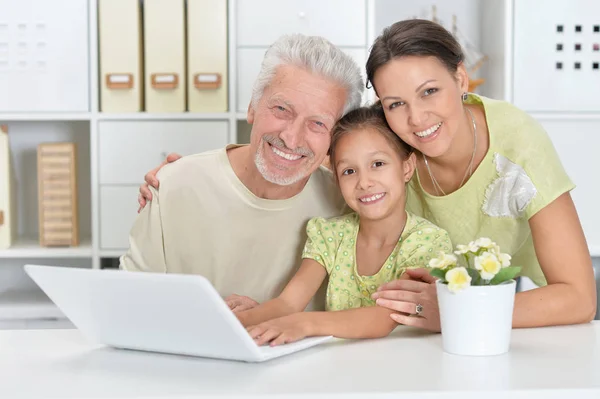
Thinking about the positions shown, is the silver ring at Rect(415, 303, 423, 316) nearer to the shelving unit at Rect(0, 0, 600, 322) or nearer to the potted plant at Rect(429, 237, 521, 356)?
the potted plant at Rect(429, 237, 521, 356)

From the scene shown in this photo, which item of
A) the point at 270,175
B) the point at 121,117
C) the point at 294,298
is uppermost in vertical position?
the point at 121,117

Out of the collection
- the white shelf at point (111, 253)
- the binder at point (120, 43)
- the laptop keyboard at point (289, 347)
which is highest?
the binder at point (120, 43)

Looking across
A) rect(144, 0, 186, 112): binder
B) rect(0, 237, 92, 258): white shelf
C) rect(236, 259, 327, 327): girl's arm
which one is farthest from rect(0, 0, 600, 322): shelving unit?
rect(236, 259, 327, 327): girl's arm

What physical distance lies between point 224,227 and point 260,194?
0.34 ft

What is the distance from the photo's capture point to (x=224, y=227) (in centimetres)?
168

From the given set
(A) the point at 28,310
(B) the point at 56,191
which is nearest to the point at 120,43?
(B) the point at 56,191

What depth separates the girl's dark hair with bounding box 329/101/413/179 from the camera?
59.1 inches

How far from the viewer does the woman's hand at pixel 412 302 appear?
1170 mm

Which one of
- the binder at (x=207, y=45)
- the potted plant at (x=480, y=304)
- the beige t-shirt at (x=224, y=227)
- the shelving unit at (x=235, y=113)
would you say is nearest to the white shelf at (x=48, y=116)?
the shelving unit at (x=235, y=113)

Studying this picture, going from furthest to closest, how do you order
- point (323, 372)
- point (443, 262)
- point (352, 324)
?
point (352, 324) < point (443, 262) < point (323, 372)

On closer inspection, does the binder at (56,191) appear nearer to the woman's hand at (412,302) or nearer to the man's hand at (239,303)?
the man's hand at (239,303)

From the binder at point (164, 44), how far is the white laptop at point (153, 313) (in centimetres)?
154

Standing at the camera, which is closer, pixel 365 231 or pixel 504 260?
pixel 504 260

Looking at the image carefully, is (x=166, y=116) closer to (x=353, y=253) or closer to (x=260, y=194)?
(x=260, y=194)
